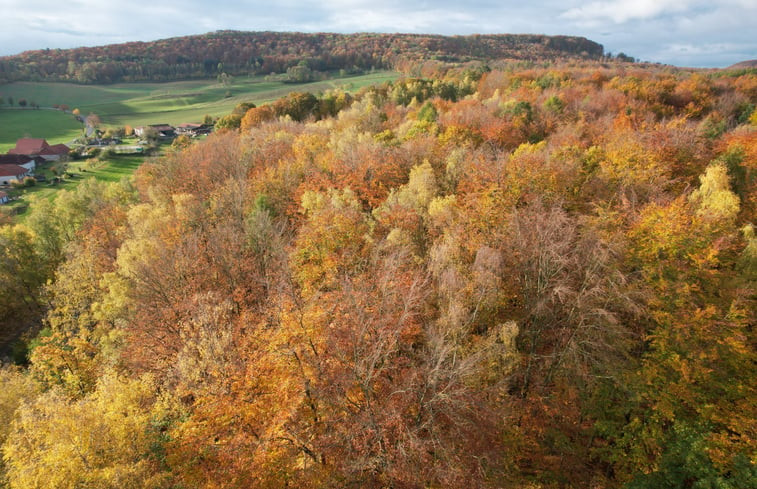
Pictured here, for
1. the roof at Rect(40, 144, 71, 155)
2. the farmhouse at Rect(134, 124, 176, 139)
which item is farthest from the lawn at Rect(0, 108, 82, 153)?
the farmhouse at Rect(134, 124, 176, 139)

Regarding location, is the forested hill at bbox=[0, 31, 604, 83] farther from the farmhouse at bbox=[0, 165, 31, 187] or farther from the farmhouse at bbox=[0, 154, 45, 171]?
the farmhouse at bbox=[0, 165, 31, 187]

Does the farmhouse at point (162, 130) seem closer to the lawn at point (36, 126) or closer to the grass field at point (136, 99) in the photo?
the grass field at point (136, 99)

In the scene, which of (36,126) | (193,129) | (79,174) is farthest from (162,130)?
(36,126)

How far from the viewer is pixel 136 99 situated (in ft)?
527

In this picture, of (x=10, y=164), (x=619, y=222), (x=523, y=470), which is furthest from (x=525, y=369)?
(x=10, y=164)

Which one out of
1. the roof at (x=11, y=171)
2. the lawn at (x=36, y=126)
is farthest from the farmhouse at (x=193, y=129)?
the roof at (x=11, y=171)

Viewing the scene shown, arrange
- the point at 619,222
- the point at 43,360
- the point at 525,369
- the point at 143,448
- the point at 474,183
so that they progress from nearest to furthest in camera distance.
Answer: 1. the point at 143,448
2. the point at 525,369
3. the point at 619,222
4. the point at 43,360
5. the point at 474,183

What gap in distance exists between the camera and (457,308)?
1997cm

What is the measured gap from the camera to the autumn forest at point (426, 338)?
17.2 metres

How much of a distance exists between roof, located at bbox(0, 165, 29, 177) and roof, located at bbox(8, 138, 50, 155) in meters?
17.9

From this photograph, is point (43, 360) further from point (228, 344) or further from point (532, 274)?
point (532, 274)

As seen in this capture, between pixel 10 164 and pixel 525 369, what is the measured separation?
132 meters

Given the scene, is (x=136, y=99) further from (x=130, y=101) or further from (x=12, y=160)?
(x=12, y=160)

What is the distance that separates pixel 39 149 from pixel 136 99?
58.4m
